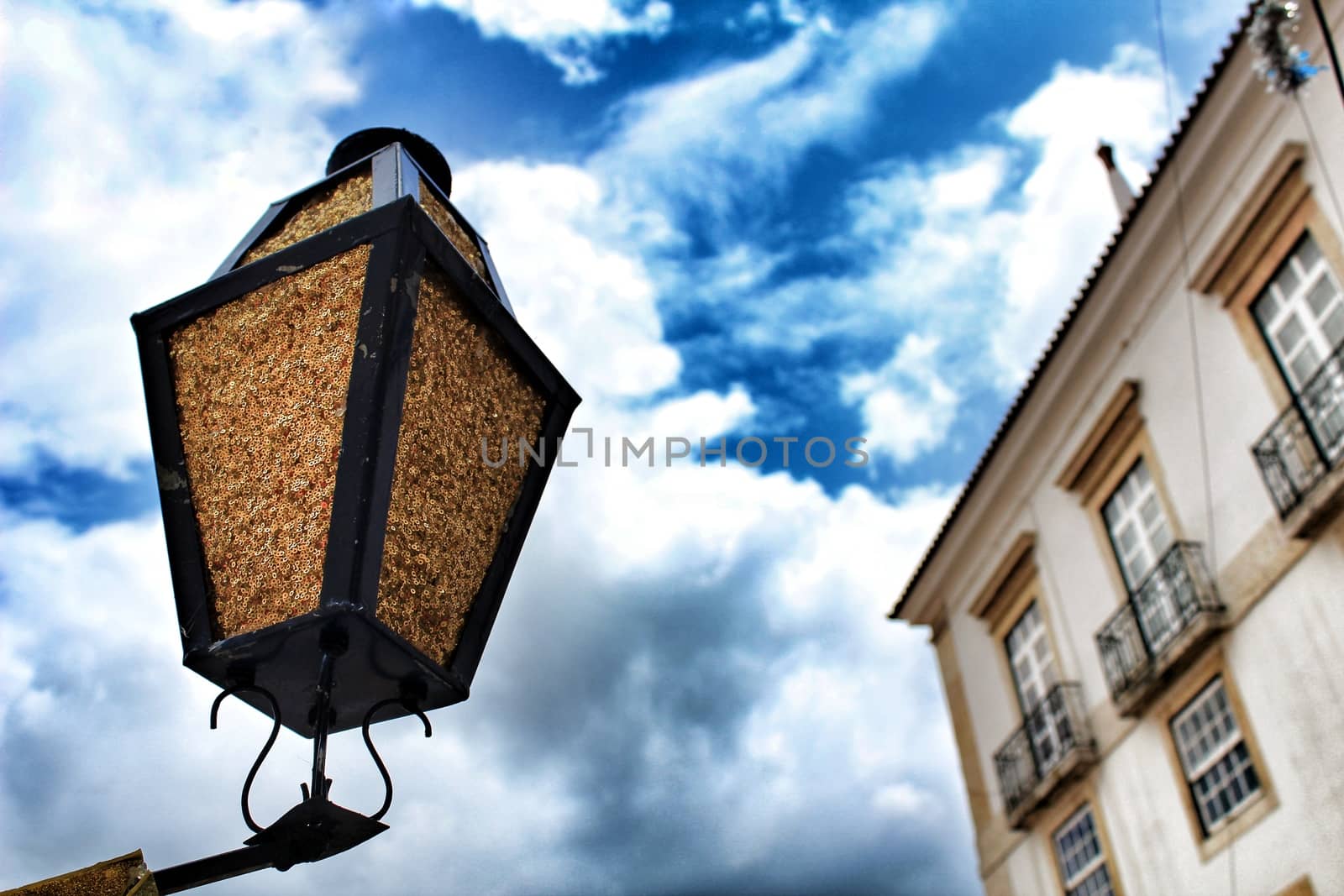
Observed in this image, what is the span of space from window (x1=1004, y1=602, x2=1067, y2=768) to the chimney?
207 inches

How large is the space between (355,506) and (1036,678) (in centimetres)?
1248

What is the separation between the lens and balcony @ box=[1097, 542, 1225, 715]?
30.7ft

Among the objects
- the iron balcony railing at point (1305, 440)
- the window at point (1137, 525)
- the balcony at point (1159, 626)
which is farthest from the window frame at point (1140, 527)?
the iron balcony railing at point (1305, 440)

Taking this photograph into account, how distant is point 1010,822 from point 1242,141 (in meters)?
7.61

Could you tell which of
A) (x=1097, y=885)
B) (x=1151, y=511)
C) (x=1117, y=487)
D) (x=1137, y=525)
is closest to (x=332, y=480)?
(x=1151, y=511)

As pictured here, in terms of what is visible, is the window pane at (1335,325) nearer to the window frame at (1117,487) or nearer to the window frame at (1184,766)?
the window frame at (1117,487)

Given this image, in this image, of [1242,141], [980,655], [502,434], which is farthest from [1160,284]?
[502,434]

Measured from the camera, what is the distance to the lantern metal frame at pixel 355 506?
1112 millimetres

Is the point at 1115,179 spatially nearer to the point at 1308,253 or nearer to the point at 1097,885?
the point at 1308,253

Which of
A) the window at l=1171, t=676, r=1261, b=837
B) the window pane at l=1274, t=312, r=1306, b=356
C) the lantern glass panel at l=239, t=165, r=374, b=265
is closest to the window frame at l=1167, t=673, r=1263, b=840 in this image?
the window at l=1171, t=676, r=1261, b=837

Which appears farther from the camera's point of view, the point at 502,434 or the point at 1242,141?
the point at 1242,141

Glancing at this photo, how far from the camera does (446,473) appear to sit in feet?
4.22

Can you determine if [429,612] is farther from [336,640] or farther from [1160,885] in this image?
[1160,885]

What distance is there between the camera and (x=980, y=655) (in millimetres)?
13828
